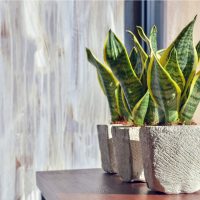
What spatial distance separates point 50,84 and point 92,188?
24.0 inches

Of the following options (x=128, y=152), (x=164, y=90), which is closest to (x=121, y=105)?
(x=128, y=152)

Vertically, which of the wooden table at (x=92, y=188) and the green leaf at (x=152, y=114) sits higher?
the green leaf at (x=152, y=114)

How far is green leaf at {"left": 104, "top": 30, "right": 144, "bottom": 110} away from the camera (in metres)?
1.03

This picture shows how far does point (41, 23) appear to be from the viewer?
157 centimetres

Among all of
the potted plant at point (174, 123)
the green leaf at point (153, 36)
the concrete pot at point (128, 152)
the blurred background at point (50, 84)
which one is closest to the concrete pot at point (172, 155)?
the potted plant at point (174, 123)

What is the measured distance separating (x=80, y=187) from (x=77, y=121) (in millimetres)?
560

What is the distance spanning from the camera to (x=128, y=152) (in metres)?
1.06

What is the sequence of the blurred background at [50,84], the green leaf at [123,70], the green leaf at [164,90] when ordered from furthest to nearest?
the blurred background at [50,84] → the green leaf at [123,70] → the green leaf at [164,90]

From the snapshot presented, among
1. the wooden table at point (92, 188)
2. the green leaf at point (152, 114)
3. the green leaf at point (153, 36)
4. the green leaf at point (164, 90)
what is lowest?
the wooden table at point (92, 188)

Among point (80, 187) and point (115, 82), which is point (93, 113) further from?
point (80, 187)

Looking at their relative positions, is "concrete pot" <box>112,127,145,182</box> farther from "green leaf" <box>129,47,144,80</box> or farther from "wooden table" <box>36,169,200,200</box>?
"green leaf" <box>129,47,144,80</box>

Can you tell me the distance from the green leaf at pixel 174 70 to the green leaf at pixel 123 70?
0.35 feet

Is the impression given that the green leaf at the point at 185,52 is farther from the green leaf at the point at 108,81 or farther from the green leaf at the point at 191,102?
the green leaf at the point at 108,81

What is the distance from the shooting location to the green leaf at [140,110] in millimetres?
1030
